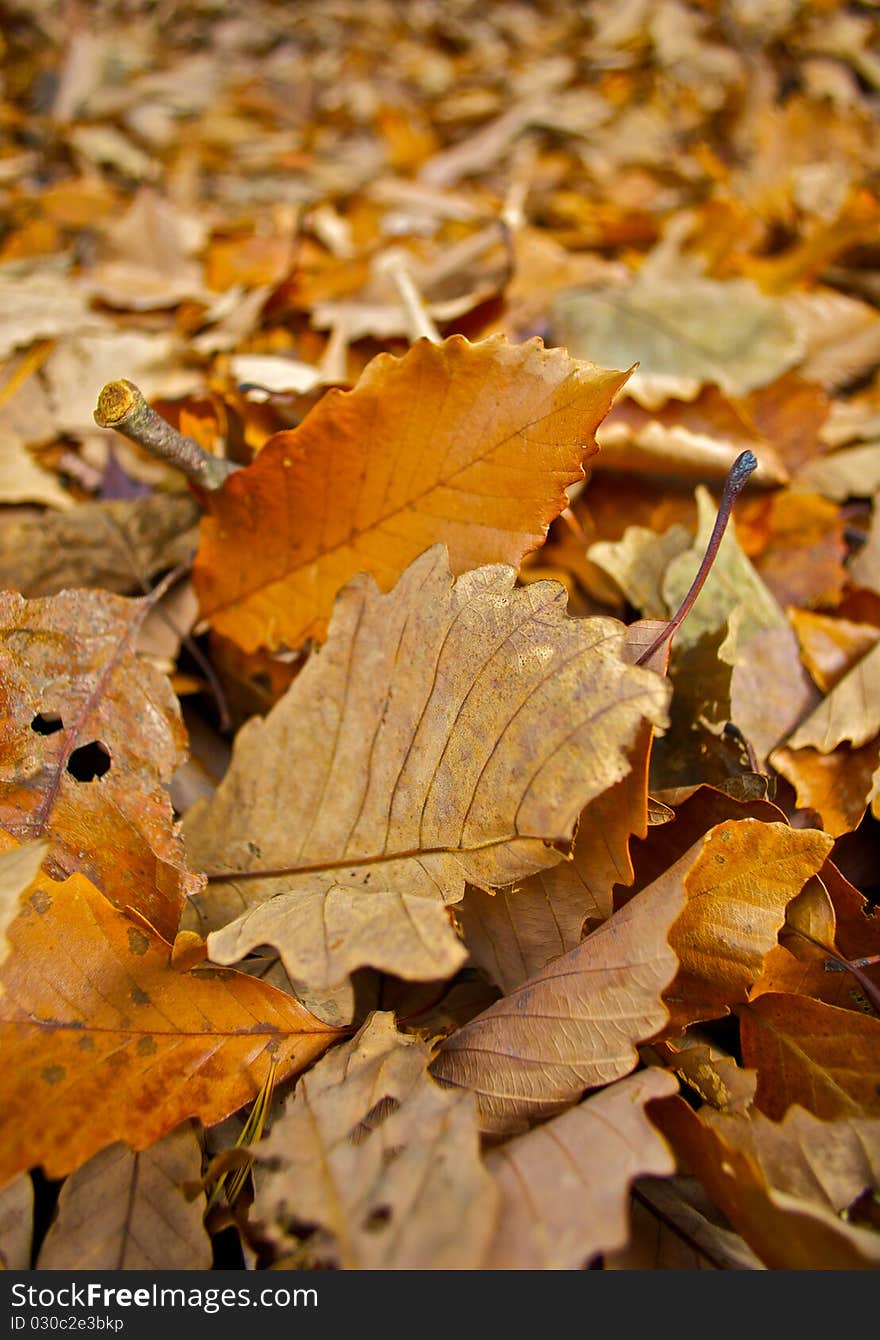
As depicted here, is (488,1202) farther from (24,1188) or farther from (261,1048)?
(24,1188)

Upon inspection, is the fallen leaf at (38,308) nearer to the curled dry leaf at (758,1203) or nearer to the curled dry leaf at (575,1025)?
the curled dry leaf at (575,1025)

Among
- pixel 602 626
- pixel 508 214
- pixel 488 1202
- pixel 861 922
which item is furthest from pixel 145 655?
pixel 508 214

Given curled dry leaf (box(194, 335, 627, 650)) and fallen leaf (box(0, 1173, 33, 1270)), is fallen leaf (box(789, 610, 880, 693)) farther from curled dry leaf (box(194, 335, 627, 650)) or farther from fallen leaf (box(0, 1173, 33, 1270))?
fallen leaf (box(0, 1173, 33, 1270))

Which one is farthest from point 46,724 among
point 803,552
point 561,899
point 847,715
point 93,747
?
point 803,552

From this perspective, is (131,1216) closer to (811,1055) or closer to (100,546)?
(811,1055)

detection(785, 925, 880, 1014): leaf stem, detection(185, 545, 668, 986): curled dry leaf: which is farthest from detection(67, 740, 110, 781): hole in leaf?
detection(785, 925, 880, 1014): leaf stem

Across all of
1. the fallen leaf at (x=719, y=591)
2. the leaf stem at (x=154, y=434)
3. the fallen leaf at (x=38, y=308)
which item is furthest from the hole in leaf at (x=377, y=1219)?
the fallen leaf at (x=38, y=308)
